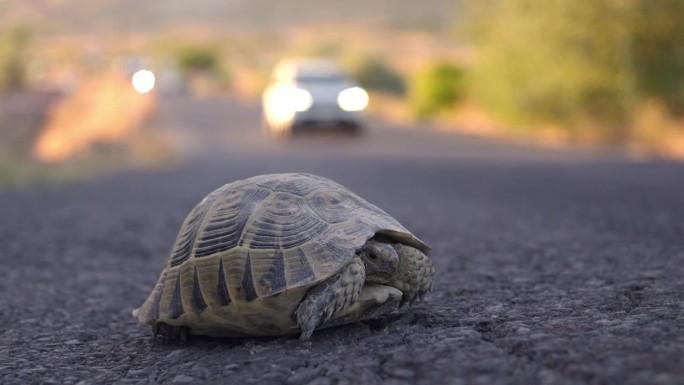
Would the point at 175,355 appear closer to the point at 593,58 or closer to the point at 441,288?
the point at 441,288

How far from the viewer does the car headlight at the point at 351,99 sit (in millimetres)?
20750

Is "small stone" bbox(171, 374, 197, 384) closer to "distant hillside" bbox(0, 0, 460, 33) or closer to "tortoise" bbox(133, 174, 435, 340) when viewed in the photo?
"tortoise" bbox(133, 174, 435, 340)

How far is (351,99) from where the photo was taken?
20.8 metres

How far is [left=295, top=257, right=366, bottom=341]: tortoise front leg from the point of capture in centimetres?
334

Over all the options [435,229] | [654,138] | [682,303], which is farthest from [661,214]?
[654,138]

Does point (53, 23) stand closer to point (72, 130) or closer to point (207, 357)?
point (72, 130)

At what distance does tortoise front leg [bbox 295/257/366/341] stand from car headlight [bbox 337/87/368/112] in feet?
57.3

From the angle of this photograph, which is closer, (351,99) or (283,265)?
(283,265)

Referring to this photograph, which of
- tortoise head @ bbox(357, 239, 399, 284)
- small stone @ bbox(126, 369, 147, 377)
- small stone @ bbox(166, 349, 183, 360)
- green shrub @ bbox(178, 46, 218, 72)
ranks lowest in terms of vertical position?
small stone @ bbox(126, 369, 147, 377)

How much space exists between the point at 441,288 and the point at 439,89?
2441cm

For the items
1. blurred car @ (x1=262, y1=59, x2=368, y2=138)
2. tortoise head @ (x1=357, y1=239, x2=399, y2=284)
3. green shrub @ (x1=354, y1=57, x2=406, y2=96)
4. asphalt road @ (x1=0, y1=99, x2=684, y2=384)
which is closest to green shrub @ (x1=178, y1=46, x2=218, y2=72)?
green shrub @ (x1=354, y1=57, x2=406, y2=96)

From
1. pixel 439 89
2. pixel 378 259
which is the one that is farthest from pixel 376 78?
pixel 378 259

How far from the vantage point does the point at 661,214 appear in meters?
7.63

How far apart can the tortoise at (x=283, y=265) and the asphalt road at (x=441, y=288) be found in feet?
→ 0.41
